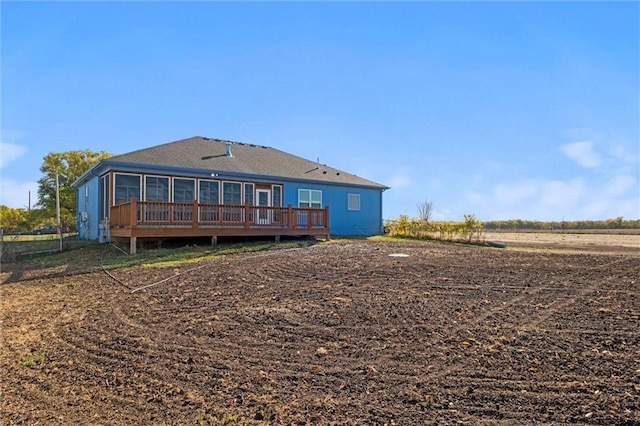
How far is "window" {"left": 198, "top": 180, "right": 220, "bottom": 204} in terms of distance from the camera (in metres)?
16.9

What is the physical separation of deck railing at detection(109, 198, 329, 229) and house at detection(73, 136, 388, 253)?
0.10ft

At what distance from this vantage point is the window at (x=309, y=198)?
19625 millimetres

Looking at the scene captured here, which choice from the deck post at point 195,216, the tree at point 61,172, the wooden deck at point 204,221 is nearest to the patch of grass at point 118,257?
the wooden deck at point 204,221

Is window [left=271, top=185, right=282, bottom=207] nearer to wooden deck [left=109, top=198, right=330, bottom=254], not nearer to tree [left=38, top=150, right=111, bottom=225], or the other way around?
wooden deck [left=109, top=198, right=330, bottom=254]

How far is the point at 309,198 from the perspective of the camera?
19.9 metres

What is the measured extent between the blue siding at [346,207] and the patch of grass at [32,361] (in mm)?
14878

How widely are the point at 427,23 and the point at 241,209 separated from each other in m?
8.81

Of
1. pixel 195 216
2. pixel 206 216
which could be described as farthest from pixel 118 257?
pixel 206 216

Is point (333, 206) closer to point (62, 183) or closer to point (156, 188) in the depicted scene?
point (156, 188)

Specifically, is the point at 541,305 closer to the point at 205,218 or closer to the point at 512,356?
the point at 512,356

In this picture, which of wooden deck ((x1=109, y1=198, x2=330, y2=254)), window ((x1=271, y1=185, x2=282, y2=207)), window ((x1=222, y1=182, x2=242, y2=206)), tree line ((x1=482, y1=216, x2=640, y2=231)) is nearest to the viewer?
wooden deck ((x1=109, y1=198, x2=330, y2=254))

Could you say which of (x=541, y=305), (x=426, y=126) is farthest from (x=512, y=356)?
(x=426, y=126)

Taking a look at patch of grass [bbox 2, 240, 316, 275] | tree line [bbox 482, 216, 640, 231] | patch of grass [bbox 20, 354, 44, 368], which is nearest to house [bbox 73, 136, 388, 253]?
patch of grass [bbox 2, 240, 316, 275]

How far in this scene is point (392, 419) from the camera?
292 centimetres
